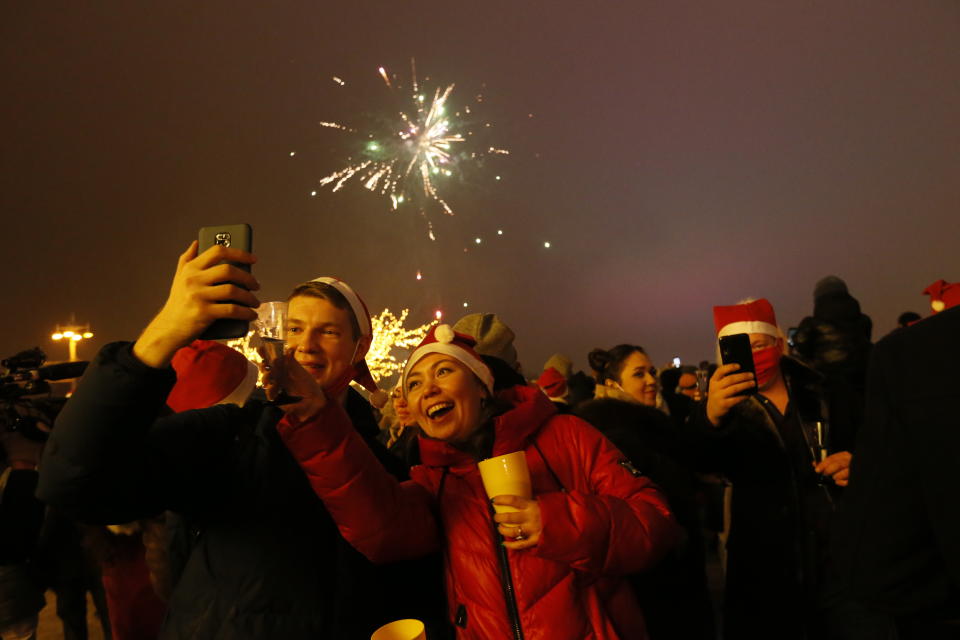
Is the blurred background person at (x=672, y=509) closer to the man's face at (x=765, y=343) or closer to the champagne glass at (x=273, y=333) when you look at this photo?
the man's face at (x=765, y=343)

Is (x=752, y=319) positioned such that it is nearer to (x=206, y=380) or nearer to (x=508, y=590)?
(x=508, y=590)

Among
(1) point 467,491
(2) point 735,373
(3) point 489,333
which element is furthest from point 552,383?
(1) point 467,491

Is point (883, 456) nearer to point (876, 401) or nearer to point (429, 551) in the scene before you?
point (876, 401)

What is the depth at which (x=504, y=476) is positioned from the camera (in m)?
1.67

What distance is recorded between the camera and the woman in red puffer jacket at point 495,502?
1.66 metres

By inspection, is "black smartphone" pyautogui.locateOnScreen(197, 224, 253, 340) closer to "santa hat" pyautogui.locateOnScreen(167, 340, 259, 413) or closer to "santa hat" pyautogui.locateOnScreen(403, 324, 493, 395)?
"santa hat" pyautogui.locateOnScreen(167, 340, 259, 413)

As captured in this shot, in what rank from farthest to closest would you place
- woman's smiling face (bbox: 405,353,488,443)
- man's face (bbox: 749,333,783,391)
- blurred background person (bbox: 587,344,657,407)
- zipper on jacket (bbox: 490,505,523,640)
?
blurred background person (bbox: 587,344,657,407)
man's face (bbox: 749,333,783,391)
woman's smiling face (bbox: 405,353,488,443)
zipper on jacket (bbox: 490,505,523,640)

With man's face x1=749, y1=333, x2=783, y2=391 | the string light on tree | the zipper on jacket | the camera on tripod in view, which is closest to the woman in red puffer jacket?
the zipper on jacket

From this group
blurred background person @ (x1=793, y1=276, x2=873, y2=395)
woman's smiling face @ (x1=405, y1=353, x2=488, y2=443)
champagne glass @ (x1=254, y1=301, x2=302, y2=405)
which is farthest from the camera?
blurred background person @ (x1=793, y1=276, x2=873, y2=395)

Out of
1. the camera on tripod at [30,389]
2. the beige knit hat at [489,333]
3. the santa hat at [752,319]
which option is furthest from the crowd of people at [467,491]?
the beige knit hat at [489,333]

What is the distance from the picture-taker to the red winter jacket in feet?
5.47

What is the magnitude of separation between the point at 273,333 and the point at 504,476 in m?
0.88

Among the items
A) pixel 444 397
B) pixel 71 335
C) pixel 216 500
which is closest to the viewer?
pixel 216 500

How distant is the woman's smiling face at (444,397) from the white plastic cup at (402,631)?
835 mm
